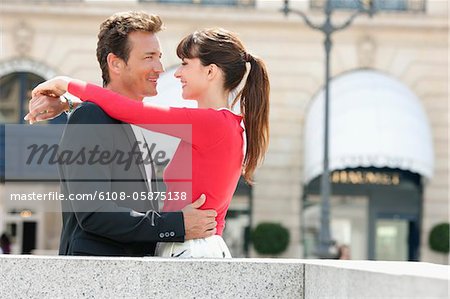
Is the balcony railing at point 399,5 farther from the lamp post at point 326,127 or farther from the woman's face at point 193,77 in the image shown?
the woman's face at point 193,77

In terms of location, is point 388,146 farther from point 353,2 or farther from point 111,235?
point 111,235

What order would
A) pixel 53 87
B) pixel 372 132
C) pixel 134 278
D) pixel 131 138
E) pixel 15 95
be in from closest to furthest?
pixel 134 278
pixel 131 138
pixel 53 87
pixel 372 132
pixel 15 95

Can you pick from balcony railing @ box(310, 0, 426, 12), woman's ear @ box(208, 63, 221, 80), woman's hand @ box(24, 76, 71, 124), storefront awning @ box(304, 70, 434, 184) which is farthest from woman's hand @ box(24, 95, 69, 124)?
balcony railing @ box(310, 0, 426, 12)

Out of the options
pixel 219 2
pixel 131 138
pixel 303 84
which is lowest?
pixel 131 138

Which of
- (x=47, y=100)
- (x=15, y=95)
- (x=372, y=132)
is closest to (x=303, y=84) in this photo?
(x=372, y=132)

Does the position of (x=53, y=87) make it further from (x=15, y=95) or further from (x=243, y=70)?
(x=15, y=95)

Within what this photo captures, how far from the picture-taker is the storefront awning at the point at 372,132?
22.2 metres

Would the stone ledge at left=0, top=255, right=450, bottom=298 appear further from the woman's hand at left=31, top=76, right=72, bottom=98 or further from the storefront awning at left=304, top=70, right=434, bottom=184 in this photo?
the storefront awning at left=304, top=70, right=434, bottom=184

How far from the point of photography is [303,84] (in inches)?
945

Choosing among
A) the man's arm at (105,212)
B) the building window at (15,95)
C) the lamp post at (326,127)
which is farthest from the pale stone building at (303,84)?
the man's arm at (105,212)

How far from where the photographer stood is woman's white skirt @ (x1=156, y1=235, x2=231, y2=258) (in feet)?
12.7

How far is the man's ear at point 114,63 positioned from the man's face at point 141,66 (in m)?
0.02

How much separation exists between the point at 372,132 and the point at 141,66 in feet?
60.2

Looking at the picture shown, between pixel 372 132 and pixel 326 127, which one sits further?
pixel 372 132
